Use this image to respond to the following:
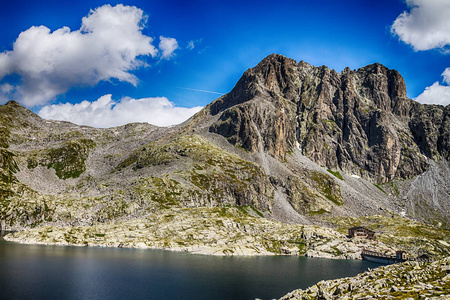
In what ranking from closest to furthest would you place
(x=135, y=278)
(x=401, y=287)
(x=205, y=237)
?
(x=401, y=287), (x=135, y=278), (x=205, y=237)

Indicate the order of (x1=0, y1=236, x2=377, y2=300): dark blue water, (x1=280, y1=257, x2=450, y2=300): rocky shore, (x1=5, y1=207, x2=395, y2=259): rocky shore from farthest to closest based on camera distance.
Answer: (x1=5, y1=207, x2=395, y2=259): rocky shore → (x1=0, y1=236, x2=377, y2=300): dark blue water → (x1=280, y1=257, x2=450, y2=300): rocky shore

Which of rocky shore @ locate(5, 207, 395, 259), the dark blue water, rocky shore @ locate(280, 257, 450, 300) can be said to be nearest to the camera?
rocky shore @ locate(280, 257, 450, 300)

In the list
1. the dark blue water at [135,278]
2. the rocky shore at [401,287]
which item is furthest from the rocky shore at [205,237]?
the rocky shore at [401,287]

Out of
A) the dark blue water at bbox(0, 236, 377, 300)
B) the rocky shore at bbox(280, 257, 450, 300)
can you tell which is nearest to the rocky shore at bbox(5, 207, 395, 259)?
the dark blue water at bbox(0, 236, 377, 300)

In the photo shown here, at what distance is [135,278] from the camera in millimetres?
76188

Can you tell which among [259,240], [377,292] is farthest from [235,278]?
[259,240]

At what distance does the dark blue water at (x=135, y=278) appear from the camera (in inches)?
2437

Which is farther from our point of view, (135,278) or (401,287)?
(135,278)

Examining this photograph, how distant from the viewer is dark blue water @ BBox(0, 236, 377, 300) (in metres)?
61.9

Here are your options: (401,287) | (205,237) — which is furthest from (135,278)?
(205,237)

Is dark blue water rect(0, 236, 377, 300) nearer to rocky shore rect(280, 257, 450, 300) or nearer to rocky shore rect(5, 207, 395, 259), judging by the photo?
rocky shore rect(280, 257, 450, 300)

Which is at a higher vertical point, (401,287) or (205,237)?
(401,287)

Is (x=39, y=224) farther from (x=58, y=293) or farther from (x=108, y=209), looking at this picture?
(x=58, y=293)

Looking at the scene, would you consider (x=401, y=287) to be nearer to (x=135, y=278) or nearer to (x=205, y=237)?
(x=135, y=278)
